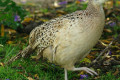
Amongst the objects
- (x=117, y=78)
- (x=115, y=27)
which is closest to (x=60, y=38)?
(x=117, y=78)

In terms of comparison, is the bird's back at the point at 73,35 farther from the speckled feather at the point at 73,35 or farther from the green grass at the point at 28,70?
the green grass at the point at 28,70

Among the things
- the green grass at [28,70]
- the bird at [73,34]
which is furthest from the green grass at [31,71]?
the bird at [73,34]

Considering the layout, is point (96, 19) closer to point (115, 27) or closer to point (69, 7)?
point (115, 27)

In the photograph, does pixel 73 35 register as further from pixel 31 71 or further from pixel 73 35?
pixel 31 71

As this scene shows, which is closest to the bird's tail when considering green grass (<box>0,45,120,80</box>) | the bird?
green grass (<box>0,45,120,80</box>)

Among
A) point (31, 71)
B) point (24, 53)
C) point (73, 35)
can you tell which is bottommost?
point (31, 71)

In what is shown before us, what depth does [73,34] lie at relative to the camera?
119 inches

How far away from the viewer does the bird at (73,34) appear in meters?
3.04

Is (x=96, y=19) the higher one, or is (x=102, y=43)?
(x=96, y=19)

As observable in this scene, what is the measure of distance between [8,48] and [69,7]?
2.71 m

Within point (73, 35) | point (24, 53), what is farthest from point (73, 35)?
point (24, 53)

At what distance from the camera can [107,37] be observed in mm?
5086

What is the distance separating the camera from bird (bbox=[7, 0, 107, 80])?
9.97 ft

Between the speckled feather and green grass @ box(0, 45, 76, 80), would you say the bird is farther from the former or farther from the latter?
green grass @ box(0, 45, 76, 80)
